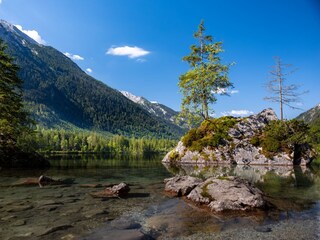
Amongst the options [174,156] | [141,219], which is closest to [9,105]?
[141,219]

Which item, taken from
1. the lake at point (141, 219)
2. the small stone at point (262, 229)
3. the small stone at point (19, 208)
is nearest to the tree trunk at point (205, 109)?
the lake at point (141, 219)

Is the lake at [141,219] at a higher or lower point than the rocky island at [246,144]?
lower

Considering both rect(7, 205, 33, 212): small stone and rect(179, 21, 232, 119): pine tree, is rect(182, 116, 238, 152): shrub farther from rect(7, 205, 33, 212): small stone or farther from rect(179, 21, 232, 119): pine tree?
rect(7, 205, 33, 212): small stone

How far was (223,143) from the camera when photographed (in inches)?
2339

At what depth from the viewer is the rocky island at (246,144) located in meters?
55.8

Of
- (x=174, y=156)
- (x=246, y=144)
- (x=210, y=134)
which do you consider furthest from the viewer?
(x=174, y=156)

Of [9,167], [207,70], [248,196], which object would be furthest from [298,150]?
[9,167]

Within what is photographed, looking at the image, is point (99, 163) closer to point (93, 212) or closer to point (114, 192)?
point (114, 192)

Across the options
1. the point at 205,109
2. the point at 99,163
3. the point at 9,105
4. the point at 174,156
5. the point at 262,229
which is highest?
the point at 205,109

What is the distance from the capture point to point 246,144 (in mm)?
58219

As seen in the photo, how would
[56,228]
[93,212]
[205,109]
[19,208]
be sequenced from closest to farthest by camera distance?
[56,228] → [93,212] → [19,208] → [205,109]

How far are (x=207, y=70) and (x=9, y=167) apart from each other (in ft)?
124

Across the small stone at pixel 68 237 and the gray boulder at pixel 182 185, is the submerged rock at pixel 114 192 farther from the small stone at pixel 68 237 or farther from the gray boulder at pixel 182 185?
the small stone at pixel 68 237

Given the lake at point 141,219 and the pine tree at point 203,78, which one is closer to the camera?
the lake at point 141,219
